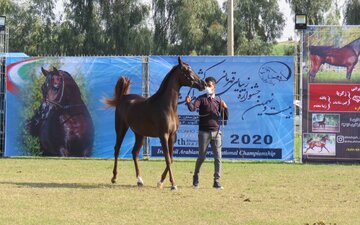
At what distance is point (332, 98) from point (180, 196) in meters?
8.06

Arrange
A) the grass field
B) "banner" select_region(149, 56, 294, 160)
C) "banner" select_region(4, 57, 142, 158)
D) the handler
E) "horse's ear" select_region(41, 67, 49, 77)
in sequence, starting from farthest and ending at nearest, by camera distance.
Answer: "horse's ear" select_region(41, 67, 49, 77) < "banner" select_region(4, 57, 142, 158) < "banner" select_region(149, 56, 294, 160) < the handler < the grass field

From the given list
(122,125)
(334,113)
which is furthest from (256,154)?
(122,125)

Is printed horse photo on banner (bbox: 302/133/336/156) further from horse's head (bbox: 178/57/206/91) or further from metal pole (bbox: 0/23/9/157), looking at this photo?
metal pole (bbox: 0/23/9/157)

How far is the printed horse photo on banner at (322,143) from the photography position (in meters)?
18.2

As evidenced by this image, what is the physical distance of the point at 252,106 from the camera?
1852 centimetres

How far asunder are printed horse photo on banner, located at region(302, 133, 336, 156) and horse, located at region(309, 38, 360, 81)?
152 centimetres

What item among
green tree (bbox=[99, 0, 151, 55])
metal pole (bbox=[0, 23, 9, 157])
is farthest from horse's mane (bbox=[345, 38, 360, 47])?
green tree (bbox=[99, 0, 151, 55])

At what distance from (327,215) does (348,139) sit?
9.08 metres

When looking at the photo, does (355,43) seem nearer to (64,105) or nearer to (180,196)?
(64,105)

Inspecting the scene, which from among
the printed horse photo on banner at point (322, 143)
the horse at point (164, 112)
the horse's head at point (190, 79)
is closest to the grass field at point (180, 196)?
the horse at point (164, 112)

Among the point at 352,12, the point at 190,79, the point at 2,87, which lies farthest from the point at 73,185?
the point at 352,12

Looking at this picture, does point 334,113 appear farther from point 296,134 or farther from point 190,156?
point 190,156

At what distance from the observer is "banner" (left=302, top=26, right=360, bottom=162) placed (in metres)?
18.1

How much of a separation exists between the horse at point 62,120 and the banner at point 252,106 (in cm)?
284
